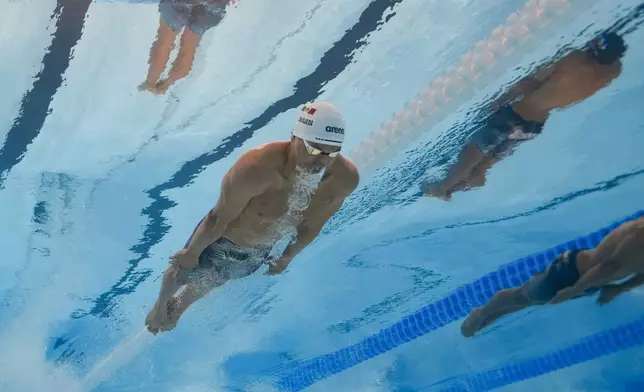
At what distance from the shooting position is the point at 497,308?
6.59m

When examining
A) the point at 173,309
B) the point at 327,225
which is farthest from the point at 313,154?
the point at 327,225

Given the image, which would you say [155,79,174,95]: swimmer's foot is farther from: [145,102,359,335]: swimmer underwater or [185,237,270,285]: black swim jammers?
[185,237,270,285]: black swim jammers

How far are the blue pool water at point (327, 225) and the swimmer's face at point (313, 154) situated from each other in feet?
3.73

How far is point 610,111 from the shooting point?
429 centimetres

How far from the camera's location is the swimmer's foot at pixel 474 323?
22.7 feet

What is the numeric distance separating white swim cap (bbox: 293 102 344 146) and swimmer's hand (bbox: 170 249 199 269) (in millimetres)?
1505

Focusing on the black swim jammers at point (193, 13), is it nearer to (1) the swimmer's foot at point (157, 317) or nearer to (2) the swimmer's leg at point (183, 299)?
(2) the swimmer's leg at point (183, 299)

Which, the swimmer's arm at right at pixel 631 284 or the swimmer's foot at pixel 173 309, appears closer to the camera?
the swimmer's foot at pixel 173 309

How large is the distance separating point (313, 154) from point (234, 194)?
661 mm

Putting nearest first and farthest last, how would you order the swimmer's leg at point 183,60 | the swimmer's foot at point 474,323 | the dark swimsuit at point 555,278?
the swimmer's leg at point 183,60 < the dark swimsuit at point 555,278 < the swimmer's foot at point 474,323

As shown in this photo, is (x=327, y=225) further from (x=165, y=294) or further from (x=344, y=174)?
(x=344, y=174)

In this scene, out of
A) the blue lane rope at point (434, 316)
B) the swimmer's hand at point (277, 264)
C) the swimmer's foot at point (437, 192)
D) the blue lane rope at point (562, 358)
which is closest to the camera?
the swimmer's hand at point (277, 264)

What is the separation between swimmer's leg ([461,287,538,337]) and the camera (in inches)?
250

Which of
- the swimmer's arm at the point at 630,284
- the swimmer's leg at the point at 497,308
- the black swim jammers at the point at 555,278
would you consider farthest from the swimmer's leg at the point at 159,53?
the swimmer's arm at the point at 630,284
